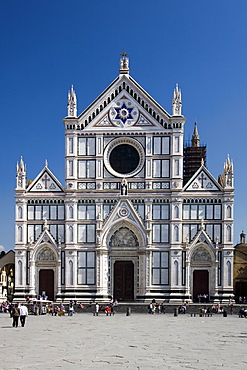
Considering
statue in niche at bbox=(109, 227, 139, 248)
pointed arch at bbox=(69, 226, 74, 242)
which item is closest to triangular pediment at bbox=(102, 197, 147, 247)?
statue in niche at bbox=(109, 227, 139, 248)

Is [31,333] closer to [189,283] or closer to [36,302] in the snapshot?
[36,302]

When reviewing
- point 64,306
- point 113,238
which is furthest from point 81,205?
point 64,306

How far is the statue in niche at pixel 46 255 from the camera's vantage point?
165ft

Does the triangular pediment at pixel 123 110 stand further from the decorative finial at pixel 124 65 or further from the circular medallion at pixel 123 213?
the circular medallion at pixel 123 213

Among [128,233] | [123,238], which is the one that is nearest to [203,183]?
[128,233]

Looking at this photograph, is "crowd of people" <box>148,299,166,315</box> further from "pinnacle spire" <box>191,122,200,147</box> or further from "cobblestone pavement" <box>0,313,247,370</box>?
"pinnacle spire" <box>191,122,200,147</box>

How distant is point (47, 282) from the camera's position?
50281 millimetres

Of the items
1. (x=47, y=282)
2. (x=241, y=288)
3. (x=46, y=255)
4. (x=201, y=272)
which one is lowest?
(x=241, y=288)

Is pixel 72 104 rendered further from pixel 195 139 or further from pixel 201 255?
pixel 195 139

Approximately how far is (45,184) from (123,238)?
7865 millimetres

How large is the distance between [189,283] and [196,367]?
33398mm

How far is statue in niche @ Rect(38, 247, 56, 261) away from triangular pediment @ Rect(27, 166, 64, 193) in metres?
4.87

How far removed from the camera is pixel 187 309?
45.9 meters

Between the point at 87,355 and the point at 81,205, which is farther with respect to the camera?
the point at 81,205
